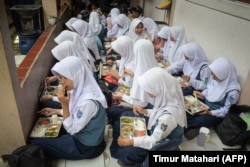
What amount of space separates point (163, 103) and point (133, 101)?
2.54 feet

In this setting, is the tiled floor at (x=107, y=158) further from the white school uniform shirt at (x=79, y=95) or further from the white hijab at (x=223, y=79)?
the white hijab at (x=223, y=79)

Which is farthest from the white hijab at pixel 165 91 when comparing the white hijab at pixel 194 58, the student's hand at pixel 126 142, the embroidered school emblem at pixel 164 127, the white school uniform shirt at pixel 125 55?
the white hijab at pixel 194 58

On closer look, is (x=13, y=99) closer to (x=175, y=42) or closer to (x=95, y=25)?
(x=175, y=42)

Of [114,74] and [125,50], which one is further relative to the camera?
[114,74]

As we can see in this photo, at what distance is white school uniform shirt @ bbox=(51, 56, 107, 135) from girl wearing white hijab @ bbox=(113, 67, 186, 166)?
438 millimetres

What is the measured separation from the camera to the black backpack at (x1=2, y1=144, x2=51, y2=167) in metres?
1.81

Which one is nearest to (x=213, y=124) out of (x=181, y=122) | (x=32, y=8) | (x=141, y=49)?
(x=181, y=122)

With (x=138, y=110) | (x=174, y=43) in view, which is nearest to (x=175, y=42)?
(x=174, y=43)

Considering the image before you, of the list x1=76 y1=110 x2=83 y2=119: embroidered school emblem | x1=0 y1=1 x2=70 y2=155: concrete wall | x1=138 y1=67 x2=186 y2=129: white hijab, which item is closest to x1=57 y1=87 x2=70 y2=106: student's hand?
x1=76 y1=110 x2=83 y2=119: embroidered school emblem

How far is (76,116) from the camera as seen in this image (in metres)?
2.01

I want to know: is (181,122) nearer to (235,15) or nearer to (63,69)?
(63,69)

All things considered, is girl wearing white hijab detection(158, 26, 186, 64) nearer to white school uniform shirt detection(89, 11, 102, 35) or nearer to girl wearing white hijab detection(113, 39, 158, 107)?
girl wearing white hijab detection(113, 39, 158, 107)

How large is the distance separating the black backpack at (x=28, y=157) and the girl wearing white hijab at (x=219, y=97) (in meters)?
1.73

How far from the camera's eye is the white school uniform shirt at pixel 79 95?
6.44 feet
